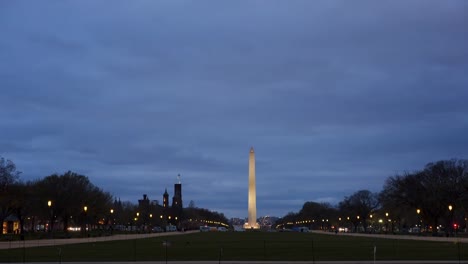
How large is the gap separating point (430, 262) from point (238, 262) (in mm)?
11214

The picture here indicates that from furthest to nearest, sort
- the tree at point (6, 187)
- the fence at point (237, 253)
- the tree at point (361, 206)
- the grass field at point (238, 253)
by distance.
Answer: the tree at point (361, 206)
the tree at point (6, 187)
the grass field at point (238, 253)
the fence at point (237, 253)

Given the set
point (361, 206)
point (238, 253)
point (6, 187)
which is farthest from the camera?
point (361, 206)

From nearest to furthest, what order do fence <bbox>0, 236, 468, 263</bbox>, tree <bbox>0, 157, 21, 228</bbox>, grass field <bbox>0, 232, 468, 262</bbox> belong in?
fence <bbox>0, 236, 468, 263</bbox> → grass field <bbox>0, 232, 468, 262</bbox> → tree <bbox>0, 157, 21, 228</bbox>

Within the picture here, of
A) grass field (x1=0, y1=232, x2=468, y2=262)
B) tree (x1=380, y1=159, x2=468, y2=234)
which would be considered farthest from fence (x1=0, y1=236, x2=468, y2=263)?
tree (x1=380, y1=159, x2=468, y2=234)

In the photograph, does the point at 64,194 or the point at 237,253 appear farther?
the point at 64,194

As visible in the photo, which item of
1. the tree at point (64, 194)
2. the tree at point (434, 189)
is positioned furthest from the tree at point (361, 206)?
the tree at point (64, 194)

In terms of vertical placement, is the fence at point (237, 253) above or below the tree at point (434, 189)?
below

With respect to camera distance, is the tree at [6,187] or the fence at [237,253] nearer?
the fence at [237,253]

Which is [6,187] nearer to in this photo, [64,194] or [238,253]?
[64,194]

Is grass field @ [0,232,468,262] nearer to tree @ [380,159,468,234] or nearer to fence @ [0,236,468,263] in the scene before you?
fence @ [0,236,468,263]

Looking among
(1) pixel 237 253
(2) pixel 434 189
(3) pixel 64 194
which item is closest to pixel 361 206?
(2) pixel 434 189

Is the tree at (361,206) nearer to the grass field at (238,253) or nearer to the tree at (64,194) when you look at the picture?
the tree at (64,194)

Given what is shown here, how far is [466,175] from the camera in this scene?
370ft

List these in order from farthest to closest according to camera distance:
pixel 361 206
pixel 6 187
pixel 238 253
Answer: pixel 361 206 → pixel 6 187 → pixel 238 253
